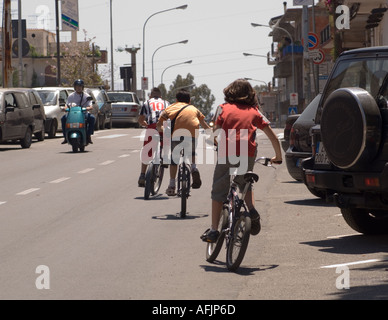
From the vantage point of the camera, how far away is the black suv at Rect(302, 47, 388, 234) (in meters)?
9.74

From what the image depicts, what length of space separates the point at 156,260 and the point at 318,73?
27548 millimetres

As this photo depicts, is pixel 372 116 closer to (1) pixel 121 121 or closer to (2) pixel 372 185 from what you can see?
(2) pixel 372 185

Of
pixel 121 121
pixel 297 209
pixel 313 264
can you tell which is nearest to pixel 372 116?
pixel 313 264

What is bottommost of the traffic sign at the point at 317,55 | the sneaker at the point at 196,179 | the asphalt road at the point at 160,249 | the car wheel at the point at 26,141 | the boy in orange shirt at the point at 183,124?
the asphalt road at the point at 160,249

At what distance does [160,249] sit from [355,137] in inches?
88.3

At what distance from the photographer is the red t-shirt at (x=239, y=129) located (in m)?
9.59

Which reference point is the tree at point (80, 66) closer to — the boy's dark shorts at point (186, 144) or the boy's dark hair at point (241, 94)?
the boy's dark shorts at point (186, 144)

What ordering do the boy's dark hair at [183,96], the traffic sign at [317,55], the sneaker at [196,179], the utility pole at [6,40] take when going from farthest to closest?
1. the utility pole at [6,40]
2. the traffic sign at [317,55]
3. the boy's dark hair at [183,96]
4. the sneaker at [196,179]

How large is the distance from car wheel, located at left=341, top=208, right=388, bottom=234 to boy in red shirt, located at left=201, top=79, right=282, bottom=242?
6.01 feet

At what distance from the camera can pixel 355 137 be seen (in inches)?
384

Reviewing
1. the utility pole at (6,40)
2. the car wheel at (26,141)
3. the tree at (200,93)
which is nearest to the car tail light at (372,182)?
the car wheel at (26,141)

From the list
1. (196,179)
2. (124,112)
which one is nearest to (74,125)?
(196,179)

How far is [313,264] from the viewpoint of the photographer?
945 cm

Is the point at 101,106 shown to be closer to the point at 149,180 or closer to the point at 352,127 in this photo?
the point at 149,180
